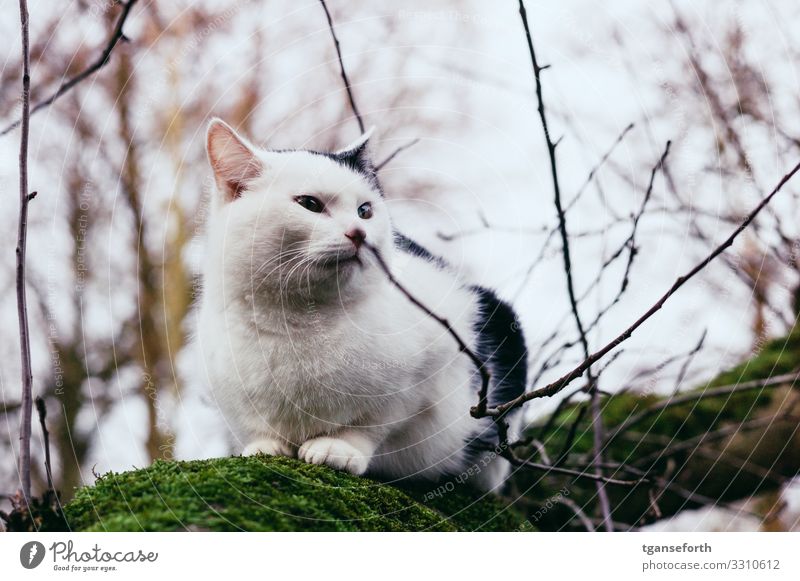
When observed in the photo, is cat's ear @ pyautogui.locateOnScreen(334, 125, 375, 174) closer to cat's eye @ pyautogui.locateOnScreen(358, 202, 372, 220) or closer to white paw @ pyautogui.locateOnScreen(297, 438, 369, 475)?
cat's eye @ pyautogui.locateOnScreen(358, 202, 372, 220)

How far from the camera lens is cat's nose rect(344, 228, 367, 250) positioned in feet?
2.81

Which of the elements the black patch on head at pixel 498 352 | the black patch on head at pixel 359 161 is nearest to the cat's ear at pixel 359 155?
the black patch on head at pixel 359 161

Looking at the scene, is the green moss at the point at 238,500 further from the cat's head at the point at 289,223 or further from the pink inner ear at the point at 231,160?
the pink inner ear at the point at 231,160

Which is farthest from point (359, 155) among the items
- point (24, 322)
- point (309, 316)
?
point (24, 322)

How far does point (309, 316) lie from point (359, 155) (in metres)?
0.24

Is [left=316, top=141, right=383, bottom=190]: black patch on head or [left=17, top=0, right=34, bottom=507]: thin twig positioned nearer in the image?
[left=17, top=0, right=34, bottom=507]: thin twig

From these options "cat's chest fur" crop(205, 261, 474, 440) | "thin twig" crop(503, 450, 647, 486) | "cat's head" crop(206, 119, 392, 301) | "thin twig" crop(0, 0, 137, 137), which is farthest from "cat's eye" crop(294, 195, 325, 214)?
"thin twig" crop(503, 450, 647, 486)

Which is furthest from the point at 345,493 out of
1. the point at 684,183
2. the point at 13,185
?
the point at 684,183

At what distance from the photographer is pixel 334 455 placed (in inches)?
34.2

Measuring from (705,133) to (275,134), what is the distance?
32.1 inches

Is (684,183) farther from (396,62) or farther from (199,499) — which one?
Answer: (199,499)

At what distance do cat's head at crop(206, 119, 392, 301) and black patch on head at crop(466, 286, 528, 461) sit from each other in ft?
0.90

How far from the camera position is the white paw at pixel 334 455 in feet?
2.85
